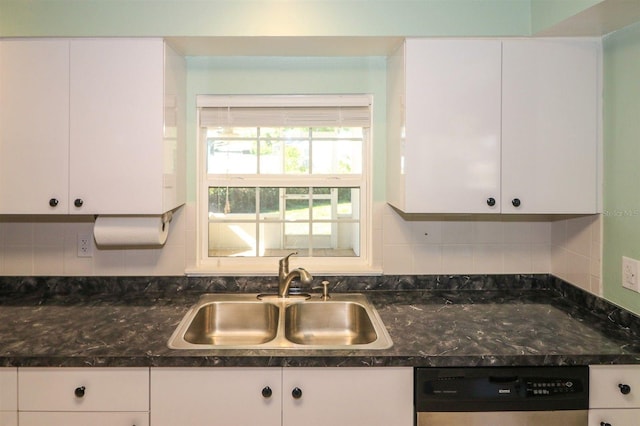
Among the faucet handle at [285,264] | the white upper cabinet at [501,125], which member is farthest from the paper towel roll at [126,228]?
the white upper cabinet at [501,125]

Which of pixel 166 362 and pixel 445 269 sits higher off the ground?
pixel 445 269

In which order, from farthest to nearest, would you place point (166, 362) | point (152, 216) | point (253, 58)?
point (253, 58)
point (152, 216)
point (166, 362)

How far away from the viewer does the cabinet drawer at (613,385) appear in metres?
1.65

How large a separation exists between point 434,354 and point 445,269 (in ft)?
2.90

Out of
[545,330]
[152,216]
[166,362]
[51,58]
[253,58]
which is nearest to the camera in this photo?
[166,362]

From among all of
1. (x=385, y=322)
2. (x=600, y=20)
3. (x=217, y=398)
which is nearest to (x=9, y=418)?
(x=217, y=398)

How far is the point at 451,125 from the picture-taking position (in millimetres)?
2066

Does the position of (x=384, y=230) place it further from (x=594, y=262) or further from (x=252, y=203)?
(x=594, y=262)

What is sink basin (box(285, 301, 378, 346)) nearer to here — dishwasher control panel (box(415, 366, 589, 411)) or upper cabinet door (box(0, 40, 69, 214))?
dishwasher control panel (box(415, 366, 589, 411))

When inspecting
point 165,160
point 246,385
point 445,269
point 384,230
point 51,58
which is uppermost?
point 51,58

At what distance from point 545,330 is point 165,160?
1.68 meters

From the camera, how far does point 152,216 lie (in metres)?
2.21

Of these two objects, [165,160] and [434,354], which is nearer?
[434,354]

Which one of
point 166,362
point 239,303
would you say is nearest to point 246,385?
point 166,362
